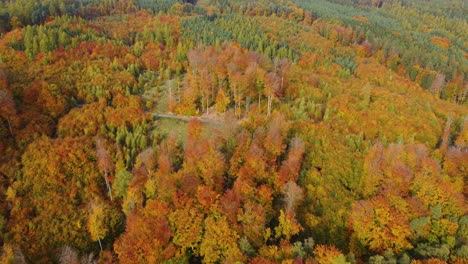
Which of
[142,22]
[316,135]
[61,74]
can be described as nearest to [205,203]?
[316,135]

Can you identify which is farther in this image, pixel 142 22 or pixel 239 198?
pixel 142 22

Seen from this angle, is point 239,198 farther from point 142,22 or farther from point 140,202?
point 142,22

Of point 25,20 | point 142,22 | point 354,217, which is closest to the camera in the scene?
point 354,217

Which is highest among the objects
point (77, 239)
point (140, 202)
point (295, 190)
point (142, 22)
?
point (142, 22)

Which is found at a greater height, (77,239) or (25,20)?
(25,20)

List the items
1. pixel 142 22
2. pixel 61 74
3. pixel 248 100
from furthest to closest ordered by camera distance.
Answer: pixel 142 22, pixel 61 74, pixel 248 100

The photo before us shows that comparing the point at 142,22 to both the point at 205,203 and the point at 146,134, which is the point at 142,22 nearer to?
the point at 146,134
